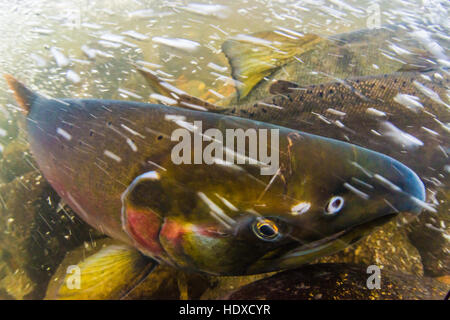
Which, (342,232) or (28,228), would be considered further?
(28,228)

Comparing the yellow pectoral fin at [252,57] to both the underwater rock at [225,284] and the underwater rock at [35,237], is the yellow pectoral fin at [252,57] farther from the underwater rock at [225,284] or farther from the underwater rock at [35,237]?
the underwater rock at [35,237]

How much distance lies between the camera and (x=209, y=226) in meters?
0.91

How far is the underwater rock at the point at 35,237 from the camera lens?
1.62 meters

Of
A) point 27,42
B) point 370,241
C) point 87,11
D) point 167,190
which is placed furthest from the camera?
point 87,11

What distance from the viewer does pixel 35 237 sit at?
1708 mm

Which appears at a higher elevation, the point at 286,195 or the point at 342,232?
the point at 286,195

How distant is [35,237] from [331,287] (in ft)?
Answer: 6.27

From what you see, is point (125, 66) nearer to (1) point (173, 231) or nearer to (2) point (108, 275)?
(2) point (108, 275)

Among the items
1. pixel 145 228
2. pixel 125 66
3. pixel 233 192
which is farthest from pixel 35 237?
pixel 125 66

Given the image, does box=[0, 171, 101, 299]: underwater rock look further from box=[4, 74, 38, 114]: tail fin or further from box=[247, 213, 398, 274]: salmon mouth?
box=[247, 213, 398, 274]: salmon mouth
